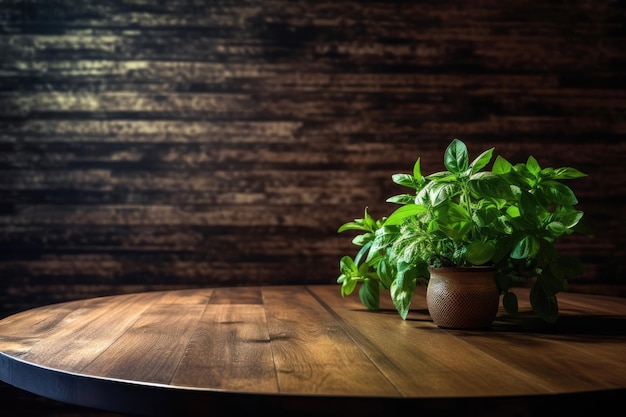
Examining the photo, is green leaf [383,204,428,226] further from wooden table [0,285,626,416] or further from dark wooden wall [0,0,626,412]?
dark wooden wall [0,0,626,412]

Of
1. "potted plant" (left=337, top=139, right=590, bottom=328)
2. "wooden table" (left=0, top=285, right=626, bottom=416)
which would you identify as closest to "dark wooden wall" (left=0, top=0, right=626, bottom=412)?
"wooden table" (left=0, top=285, right=626, bottom=416)

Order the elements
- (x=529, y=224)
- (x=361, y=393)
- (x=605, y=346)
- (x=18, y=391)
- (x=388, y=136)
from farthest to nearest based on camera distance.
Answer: (x=388, y=136) → (x=18, y=391) → (x=529, y=224) → (x=605, y=346) → (x=361, y=393)

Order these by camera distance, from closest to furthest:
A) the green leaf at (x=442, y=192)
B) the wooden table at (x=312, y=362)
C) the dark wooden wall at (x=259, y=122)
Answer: the wooden table at (x=312, y=362) < the green leaf at (x=442, y=192) < the dark wooden wall at (x=259, y=122)

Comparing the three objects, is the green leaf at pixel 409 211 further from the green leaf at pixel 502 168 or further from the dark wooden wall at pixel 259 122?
the dark wooden wall at pixel 259 122

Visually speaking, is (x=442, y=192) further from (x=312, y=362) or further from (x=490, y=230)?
(x=312, y=362)

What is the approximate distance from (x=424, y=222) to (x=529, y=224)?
0.17 m

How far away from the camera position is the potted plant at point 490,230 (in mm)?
1134

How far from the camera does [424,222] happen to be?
46.3 inches

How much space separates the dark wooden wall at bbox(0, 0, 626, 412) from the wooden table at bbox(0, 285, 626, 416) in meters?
1.58

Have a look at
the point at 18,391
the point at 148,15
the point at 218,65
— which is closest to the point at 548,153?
the point at 218,65

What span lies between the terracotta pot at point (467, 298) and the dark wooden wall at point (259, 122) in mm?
1856

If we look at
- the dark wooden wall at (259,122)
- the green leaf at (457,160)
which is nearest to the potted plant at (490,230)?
the green leaf at (457,160)

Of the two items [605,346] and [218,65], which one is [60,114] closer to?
[218,65]

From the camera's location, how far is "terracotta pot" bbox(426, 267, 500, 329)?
113 cm
